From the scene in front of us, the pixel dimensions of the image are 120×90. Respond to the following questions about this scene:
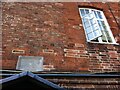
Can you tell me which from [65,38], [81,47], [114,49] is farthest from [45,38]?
[114,49]

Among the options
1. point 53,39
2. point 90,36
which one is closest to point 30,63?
point 53,39

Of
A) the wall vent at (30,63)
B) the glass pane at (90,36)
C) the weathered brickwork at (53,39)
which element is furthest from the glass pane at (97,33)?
the wall vent at (30,63)

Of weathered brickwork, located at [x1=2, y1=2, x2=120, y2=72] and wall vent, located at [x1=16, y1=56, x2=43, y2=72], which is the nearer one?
wall vent, located at [x1=16, y1=56, x2=43, y2=72]

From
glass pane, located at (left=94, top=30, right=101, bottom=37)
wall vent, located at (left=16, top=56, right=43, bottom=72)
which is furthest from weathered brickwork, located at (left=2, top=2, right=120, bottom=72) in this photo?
glass pane, located at (left=94, top=30, right=101, bottom=37)

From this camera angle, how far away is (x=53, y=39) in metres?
6.98

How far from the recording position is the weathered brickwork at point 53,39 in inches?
254

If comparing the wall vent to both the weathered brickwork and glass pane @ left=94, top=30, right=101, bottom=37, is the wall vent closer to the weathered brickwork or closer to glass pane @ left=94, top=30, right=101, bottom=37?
the weathered brickwork

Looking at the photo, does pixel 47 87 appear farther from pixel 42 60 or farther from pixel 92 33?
pixel 92 33

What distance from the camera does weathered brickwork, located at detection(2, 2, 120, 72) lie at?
254 inches

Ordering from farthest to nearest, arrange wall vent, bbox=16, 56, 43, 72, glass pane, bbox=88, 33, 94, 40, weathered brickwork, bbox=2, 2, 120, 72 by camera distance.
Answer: glass pane, bbox=88, 33, 94, 40 < weathered brickwork, bbox=2, 2, 120, 72 < wall vent, bbox=16, 56, 43, 72

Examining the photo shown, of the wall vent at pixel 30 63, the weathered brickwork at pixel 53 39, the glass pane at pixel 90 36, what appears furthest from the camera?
the glass pane at pixel 90 36

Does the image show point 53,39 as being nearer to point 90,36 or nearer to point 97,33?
point 90,36

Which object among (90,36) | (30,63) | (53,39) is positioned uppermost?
(90,36)

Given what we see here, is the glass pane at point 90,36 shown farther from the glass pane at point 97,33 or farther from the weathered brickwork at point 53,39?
the weathered brickwork at point 53,39
